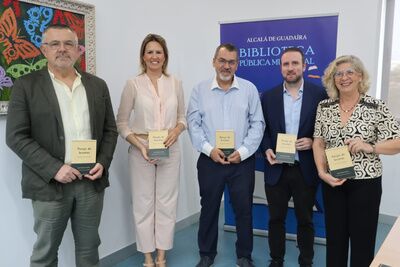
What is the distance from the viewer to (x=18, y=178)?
2.15m

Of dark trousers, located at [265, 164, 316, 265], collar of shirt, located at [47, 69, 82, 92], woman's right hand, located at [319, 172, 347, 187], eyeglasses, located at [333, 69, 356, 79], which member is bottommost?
dark trousers, located at [265, 164, 316, 265]

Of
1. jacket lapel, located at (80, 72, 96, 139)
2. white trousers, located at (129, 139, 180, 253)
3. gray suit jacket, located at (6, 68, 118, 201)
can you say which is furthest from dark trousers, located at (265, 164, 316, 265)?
gray suit jacket, located at (6, 68, 118, 201)

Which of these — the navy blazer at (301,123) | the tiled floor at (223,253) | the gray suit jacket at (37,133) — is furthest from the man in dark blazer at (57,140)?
the navy blazer at (301,123)

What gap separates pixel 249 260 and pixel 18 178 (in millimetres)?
1726

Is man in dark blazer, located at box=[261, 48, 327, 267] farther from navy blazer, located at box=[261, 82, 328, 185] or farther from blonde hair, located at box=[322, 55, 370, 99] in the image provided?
blonde hair, located at box=[322, 55, 370, 99]

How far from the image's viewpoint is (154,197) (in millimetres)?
2646

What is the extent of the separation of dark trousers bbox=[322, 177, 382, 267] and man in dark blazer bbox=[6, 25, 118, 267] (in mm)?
1344

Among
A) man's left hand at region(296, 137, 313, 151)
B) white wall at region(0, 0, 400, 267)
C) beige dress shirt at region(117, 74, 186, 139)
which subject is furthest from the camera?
beige dress shirt at region(117, 74, 186, 139)

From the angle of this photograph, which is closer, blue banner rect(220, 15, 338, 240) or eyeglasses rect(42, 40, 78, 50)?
eyeglasses rect(42, 40, 78, 50)

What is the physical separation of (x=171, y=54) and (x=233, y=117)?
47.8 inches

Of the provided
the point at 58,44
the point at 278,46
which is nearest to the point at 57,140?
the point at 58,44

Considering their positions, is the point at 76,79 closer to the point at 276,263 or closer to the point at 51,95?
the point at 51,95

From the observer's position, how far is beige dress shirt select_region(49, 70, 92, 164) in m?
1.89

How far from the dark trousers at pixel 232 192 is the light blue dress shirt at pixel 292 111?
36cm
